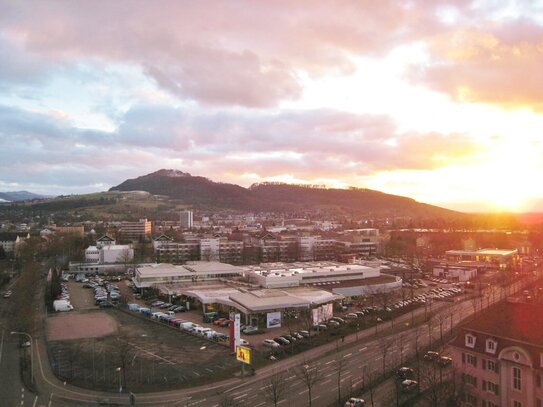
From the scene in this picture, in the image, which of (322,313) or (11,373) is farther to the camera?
(322,313)

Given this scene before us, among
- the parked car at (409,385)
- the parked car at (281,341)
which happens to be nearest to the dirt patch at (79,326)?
the parked car at (281,341)

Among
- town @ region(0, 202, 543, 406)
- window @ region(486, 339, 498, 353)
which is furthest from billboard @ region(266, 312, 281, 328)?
window @ region(486, 339, 498, 353)

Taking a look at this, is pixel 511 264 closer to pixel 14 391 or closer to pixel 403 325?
pixel 403 325

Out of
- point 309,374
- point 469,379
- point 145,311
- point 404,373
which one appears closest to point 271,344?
point 309,374

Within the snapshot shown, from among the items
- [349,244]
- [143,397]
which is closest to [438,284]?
[349,244]

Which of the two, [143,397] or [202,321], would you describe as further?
[202,321]

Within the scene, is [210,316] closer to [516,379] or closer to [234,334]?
[234,334]
